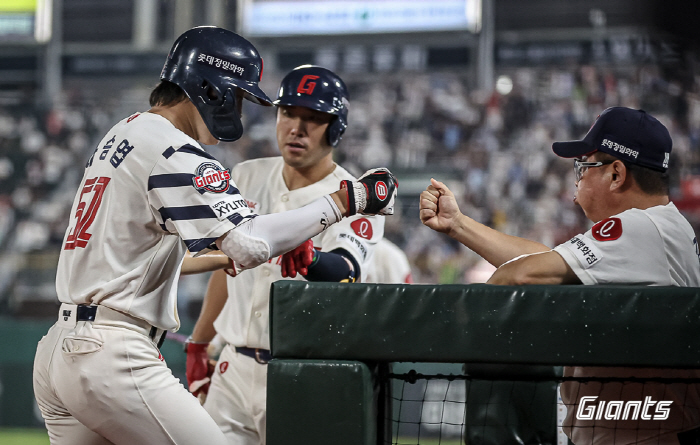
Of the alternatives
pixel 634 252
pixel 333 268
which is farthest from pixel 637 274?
pixel 333 268

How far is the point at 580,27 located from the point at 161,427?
14.2m

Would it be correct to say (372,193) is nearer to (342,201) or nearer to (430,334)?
(342,201)

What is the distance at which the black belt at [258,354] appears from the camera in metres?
3.10

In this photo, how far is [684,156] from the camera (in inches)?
443

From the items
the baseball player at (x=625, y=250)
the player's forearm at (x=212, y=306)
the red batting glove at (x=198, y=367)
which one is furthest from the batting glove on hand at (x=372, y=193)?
the red batting glove at (x=198, y=367)

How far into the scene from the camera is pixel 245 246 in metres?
2.21

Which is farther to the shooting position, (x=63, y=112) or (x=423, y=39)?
(x=423, y=39)

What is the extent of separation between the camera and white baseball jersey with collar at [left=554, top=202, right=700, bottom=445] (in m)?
2.32

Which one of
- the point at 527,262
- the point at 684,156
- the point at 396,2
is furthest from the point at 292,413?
the point at 396,2

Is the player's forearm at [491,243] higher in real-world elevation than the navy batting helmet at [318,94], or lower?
lower

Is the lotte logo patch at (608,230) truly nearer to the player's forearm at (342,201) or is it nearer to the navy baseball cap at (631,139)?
the navy baseball cap at (631,139)

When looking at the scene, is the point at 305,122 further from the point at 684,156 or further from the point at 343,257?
the point at 684,156

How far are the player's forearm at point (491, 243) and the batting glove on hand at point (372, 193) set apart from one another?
355mm

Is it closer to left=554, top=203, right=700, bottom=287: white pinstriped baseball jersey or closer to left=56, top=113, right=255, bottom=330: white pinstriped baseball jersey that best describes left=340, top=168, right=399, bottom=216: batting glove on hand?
left=56, top=113, right=255, bottom=330: white pinstriped baseball jersey
